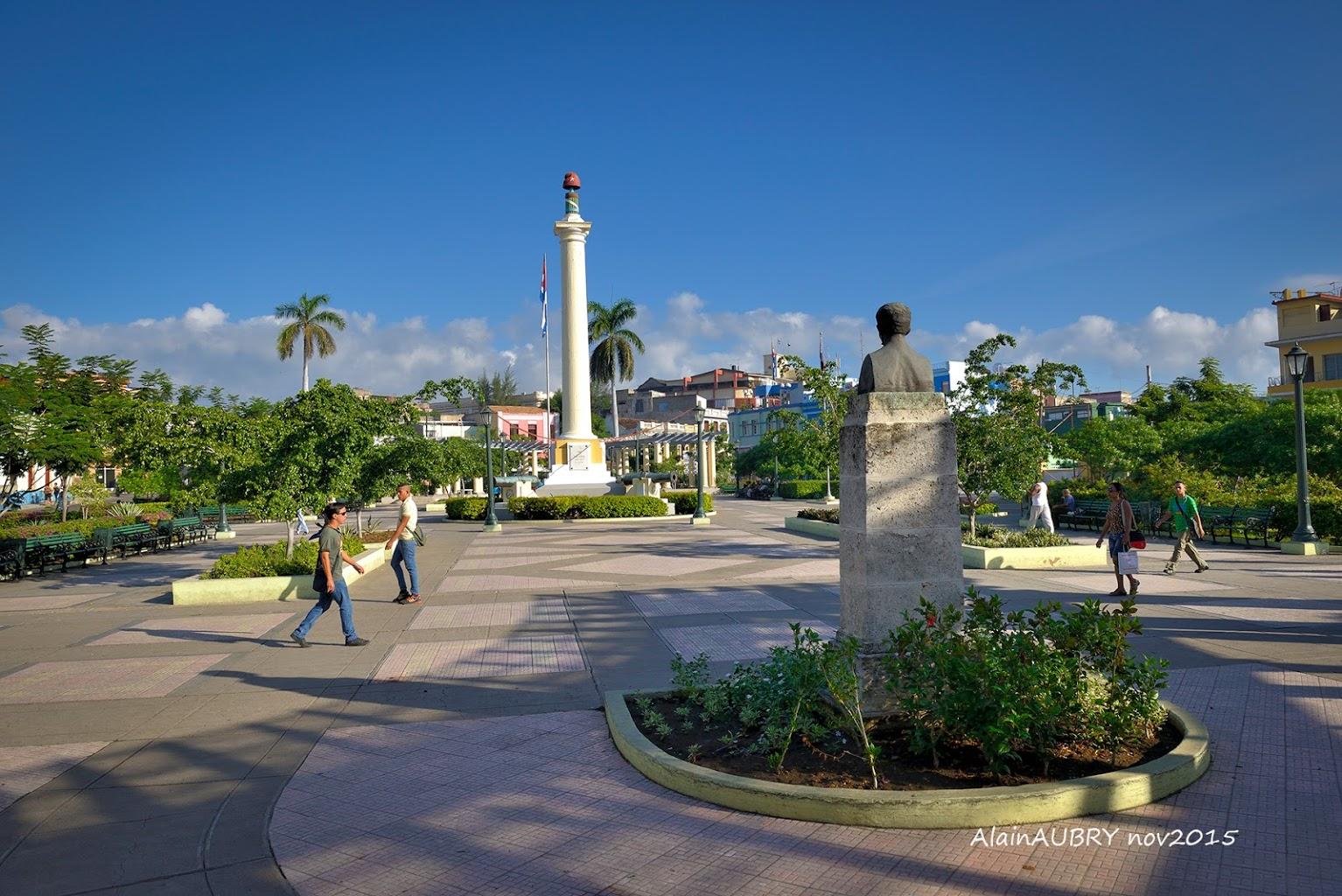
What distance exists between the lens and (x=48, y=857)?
Answer: 15.1 ft

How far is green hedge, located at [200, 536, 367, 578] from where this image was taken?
13805mm

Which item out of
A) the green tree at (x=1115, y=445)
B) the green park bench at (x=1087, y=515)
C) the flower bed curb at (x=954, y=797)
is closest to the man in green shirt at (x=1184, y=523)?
the green park bench at (x=1087, y=515)

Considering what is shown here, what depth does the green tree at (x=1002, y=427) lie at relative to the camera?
16812 millimetres

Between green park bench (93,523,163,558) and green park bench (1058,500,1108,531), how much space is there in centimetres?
2460

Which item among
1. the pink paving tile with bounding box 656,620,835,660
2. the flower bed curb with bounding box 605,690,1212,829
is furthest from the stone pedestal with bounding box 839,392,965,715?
the pink paving tile with bounding box 656,620,835,660

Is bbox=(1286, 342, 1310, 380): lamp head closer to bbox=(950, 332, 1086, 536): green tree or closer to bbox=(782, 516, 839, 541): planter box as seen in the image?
bbox=(950, 332, 1086, 536): green tree

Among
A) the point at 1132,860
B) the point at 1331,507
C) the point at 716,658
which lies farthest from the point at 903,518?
the point at 1331,507

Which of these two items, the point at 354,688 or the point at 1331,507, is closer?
the point at 354,688

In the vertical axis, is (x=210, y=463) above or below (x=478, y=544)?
above

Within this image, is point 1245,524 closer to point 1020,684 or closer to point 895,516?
point 895,516

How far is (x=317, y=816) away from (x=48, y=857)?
4.38 feet

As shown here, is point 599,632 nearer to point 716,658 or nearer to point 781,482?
point 716,658

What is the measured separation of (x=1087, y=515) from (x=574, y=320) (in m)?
22.9

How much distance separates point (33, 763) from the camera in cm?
616
